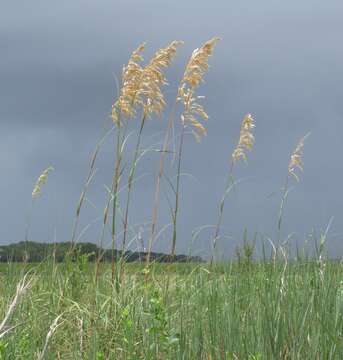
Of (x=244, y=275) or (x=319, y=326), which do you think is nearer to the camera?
(x=319, y=326)

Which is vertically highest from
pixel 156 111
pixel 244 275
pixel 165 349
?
pixel 156 111

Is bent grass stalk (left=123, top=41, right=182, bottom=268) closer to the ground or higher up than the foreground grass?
higher up

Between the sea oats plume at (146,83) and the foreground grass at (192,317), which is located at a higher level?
the sea oats plume at (146,83)

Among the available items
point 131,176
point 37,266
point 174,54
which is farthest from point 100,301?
point 174,54

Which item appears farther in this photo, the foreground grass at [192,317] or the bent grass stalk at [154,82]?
the bent grass stalk at [154,82]

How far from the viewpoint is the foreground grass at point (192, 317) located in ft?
15.2

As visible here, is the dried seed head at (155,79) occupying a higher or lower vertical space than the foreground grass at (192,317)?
higher

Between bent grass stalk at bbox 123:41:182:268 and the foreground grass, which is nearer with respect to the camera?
the foreground grass

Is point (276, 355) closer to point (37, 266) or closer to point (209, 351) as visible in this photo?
point (209, 351)

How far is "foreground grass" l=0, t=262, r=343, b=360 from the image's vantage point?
4.63 meters

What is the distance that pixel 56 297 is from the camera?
6875 mm

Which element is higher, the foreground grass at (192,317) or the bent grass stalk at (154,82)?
the bent grass stalk at (154,82)

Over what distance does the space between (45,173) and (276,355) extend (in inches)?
171

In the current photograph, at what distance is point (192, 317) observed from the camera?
5.20 meters
